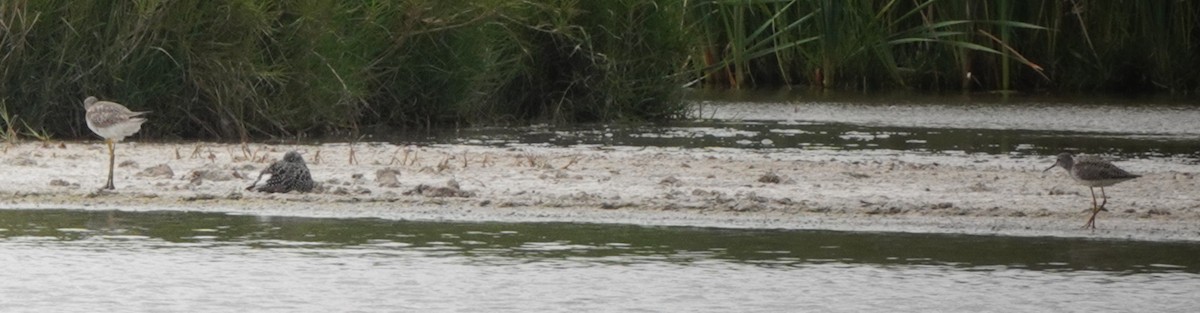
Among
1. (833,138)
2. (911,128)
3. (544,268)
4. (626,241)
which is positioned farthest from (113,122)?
(911,128)

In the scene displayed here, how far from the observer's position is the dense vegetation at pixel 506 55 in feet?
52.0

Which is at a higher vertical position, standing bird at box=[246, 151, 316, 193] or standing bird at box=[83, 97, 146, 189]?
standing bird at box=[83, 97, 146, 189]

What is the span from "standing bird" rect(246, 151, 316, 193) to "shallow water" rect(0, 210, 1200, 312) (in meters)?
0.86

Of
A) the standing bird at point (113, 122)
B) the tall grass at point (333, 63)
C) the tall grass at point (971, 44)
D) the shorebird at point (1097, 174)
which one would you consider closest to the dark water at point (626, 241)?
the shorebird at point (1097, 174)

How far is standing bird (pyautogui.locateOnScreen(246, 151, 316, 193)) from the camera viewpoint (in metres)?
11.9

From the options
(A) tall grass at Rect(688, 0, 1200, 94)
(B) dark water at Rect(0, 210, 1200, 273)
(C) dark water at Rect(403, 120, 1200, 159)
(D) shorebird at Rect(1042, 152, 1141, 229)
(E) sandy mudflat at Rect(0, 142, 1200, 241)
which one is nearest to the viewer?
(B) dark water at Rect(0, 210, 1200, 273)

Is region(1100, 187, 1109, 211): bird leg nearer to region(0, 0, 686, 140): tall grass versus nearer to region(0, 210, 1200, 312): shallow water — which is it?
region(0, 210, 1200, 312): shallow water

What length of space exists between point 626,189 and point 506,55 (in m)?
7.14

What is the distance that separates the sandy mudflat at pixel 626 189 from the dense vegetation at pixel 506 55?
81 centimetres

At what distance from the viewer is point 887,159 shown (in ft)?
51.0

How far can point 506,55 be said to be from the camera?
19422 millimetres

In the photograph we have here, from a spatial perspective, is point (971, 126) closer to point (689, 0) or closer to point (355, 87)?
point (689, 0)

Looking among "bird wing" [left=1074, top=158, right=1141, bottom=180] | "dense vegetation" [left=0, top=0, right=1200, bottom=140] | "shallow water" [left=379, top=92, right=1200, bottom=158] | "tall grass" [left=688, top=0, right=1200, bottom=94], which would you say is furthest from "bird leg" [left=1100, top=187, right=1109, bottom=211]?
"tall grass" [left=688, top=0, right=1200, bottom=94]

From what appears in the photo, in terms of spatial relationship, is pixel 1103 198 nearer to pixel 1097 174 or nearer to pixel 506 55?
pixel 1097 174
